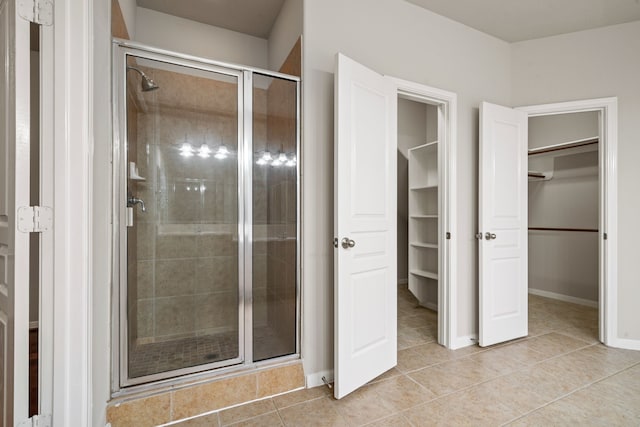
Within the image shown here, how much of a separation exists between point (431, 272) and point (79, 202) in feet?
11.6

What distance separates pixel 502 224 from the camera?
270 cm

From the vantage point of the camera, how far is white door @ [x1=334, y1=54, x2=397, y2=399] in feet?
6.01

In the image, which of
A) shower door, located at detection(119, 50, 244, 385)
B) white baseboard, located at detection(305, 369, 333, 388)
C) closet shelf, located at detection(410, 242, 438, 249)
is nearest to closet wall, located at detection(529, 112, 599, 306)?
closet shelf, located at detection(410, 242, 438, 249)

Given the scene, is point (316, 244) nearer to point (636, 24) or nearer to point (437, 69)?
point (437, 69)

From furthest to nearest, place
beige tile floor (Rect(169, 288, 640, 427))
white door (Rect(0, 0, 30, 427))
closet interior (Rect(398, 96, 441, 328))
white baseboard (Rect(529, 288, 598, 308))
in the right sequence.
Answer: white baseboard (Rect(529, 288, 598, 308)) → closet interior (Rect(398, 96, 441, 328)) → beige tile floor (Rect(169, 288, 640, 427)) → white door (Rect(0, 0, 30, 427))

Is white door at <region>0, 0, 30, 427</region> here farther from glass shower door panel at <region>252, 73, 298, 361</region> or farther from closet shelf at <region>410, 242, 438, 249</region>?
closet shelf at <region>410, 242, 438, 249</region>

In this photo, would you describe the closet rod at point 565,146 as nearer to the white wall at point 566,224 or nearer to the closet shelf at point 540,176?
the white wall at point 566,224

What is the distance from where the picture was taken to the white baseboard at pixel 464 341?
258cm

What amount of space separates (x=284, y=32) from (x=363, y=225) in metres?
1.80

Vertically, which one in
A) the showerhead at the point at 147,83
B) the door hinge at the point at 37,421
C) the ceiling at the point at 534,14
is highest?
the ceiling at the point at 534,14

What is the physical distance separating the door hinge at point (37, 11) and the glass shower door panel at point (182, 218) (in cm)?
53

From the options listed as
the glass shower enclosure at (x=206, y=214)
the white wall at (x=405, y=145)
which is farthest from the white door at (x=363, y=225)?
the white wall at (x=405, y=145)

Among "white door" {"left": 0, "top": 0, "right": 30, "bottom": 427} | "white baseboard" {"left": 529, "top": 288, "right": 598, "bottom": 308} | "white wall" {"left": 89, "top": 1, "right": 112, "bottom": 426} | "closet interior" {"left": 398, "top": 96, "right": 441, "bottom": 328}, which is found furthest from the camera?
"white baseboard" {"left": 529, "top": 288, "right": 598, "bottom": 308}

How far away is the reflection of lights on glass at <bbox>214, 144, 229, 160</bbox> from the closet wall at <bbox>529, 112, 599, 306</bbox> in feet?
15.2
